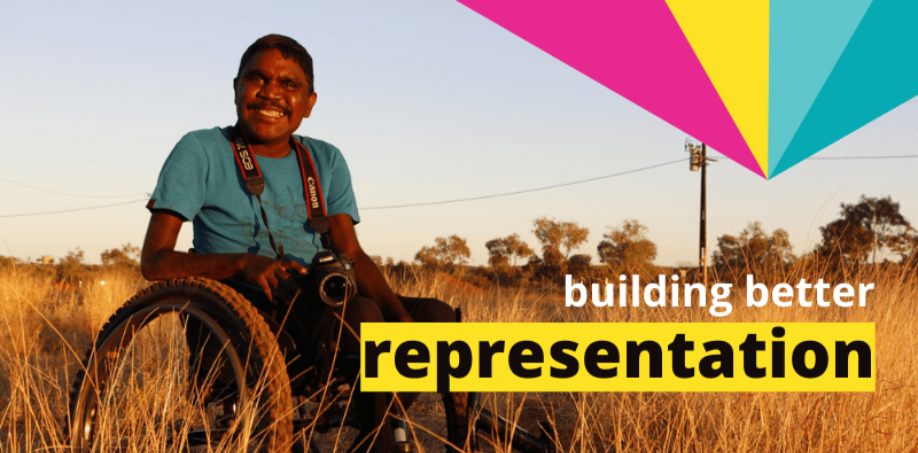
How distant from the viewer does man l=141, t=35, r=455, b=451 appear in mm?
2158

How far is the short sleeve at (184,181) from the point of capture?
2227mm

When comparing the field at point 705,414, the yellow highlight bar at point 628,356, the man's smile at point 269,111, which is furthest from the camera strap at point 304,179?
the field at point 705,414

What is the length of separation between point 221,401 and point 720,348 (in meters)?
1.88

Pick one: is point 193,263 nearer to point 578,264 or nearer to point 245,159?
point 245,159

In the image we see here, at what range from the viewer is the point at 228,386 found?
85.3 inches

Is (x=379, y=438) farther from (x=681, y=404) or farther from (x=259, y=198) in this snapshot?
(x=681, y=404)

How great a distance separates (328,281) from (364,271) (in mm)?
604

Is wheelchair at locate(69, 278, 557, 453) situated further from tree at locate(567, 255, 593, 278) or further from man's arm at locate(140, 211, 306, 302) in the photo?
tree at locate(567, 255, 593, 278)

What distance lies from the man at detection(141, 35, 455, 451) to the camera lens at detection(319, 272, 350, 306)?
0.05m

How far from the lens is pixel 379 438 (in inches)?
80.5

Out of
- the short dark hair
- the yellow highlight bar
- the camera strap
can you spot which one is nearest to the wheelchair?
the yellow highlight bar

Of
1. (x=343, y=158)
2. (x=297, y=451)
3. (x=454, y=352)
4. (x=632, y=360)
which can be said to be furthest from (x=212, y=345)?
(x=632, y=360)

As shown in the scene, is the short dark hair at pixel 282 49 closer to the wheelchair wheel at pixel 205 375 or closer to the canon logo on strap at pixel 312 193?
the canon logo on strap at pixel 312 193

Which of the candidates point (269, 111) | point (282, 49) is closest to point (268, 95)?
point (269, 111)
